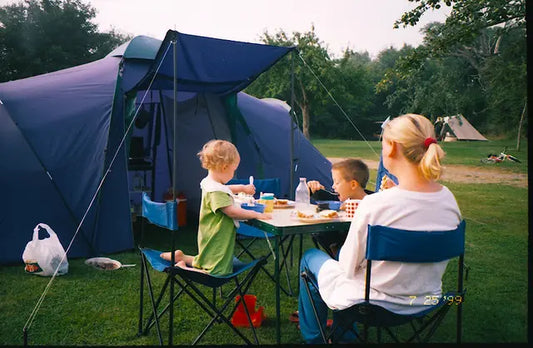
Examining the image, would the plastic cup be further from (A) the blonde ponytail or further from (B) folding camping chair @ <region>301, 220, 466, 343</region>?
(A) the blonde ponytail

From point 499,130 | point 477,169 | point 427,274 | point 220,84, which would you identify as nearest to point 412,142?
point 427,274

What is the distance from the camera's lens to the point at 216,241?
2770mm

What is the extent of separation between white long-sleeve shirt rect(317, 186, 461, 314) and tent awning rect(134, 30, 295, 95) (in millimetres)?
1887

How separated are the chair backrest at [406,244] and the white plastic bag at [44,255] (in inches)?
127

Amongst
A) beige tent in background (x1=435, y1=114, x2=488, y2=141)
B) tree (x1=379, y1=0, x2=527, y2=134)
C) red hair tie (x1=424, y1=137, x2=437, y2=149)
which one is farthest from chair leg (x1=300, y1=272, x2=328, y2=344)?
beige tent in background (x1=435, y1=114, x2=488, y2=141)

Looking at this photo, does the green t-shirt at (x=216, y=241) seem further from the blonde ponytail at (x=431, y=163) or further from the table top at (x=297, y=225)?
the blonde ponytail at (x=431, y=163)

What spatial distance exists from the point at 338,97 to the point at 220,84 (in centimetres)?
2426

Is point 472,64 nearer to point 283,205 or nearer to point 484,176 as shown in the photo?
point 484,176

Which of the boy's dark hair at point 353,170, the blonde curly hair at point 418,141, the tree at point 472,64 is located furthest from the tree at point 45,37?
the blonde curly hair at point 418,141

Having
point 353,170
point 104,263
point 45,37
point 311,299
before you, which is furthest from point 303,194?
point 45,37

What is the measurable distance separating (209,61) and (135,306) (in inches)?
84.2

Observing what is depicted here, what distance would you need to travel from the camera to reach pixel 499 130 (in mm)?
31031

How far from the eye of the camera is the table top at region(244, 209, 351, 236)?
2.47 meters

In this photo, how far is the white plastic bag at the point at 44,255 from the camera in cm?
415
